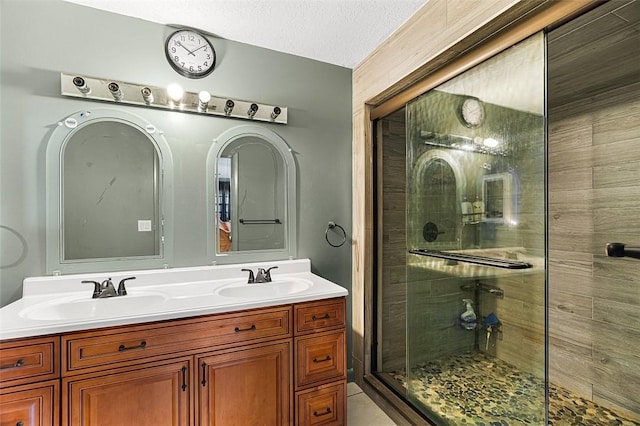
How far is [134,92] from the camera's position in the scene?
5.85 ft

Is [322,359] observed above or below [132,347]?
below

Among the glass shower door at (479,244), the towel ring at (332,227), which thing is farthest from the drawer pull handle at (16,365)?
the glass shower door at (479,244)

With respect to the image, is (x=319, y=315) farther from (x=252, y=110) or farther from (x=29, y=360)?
(x=252, y=110)

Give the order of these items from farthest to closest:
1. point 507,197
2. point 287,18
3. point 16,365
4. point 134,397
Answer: point 287,18
point 507,197
point 134,397
point 16,365

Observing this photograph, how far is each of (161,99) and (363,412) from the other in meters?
2.34

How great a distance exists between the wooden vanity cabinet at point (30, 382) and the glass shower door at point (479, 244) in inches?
72.4

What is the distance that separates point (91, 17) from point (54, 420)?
2.01 m

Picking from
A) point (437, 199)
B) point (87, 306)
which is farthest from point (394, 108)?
point (87, 306)

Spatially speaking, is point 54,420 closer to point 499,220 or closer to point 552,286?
point 499,220

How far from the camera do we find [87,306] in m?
1.55

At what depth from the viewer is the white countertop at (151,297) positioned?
124 centimetres

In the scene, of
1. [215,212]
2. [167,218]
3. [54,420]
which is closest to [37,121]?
[167,218]

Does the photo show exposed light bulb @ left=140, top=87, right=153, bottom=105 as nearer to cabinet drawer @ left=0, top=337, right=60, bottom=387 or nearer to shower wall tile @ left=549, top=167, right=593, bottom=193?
cabinet drawer @ left=0, top=337, right=60, bottom=387

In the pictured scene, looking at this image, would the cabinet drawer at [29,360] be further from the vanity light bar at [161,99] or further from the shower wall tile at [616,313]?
the shower wall tile at [616,313]
